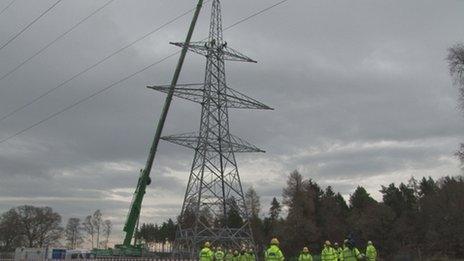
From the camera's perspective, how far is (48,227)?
140 metres

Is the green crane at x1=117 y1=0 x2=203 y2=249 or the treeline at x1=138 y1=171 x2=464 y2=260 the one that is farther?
the treeline at x1=138 y1=171 x2=464 y2=260

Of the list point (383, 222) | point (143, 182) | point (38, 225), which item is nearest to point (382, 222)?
point (383, 222)

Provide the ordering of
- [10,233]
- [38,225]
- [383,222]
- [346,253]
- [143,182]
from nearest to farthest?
[346,253]
[143,182]
[383,222]
[10,233]
[38,225]

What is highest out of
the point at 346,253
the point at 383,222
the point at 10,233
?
the point at 10,233

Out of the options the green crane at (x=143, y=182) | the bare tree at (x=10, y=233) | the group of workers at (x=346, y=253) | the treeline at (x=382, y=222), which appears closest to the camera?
the group of workers at (x=346, y=253)

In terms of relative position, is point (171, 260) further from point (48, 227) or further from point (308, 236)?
point (48, 227)

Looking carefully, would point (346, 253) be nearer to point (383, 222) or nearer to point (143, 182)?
point (143, 182)

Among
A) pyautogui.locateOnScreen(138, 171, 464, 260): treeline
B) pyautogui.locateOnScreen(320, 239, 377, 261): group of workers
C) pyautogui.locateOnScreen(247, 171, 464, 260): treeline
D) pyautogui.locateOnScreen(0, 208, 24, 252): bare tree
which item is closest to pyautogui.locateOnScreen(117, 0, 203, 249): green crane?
pyautogui.locateOnScreen(320, 239, 377, 261): group of workers

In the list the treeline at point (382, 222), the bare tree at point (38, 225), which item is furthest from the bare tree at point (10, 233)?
the treeline at point (382, 222)

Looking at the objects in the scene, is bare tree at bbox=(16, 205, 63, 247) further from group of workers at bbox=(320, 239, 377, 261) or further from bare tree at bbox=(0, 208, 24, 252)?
group of workers at bbox=(320, 239, 377, 261)

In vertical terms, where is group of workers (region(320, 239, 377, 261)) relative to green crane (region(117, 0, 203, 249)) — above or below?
below

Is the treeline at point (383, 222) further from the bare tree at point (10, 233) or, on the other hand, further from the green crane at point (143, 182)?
the bare tree at point (10, 233)

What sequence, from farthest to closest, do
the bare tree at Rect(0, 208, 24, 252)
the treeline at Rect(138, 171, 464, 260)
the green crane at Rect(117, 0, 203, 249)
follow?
the bare tree at Rect(0, 208, 24, 252) → the treeline at Rect(138, 171, 464, 260) → the green crane at Rect(117, 0, 203, 249)

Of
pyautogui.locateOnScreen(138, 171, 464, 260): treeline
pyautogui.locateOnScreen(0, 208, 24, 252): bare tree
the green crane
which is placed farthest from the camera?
pyautogui.locateOnScreen(0, 208, 24, 252): bare tree
